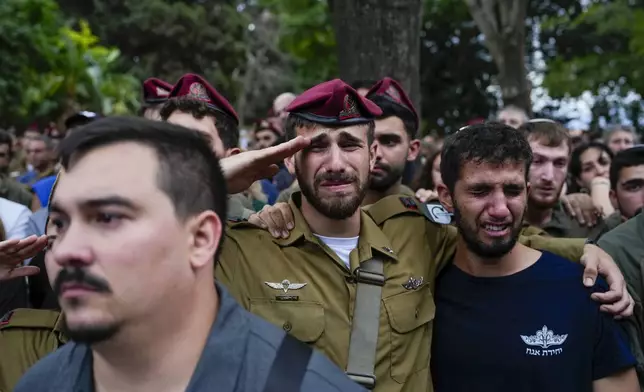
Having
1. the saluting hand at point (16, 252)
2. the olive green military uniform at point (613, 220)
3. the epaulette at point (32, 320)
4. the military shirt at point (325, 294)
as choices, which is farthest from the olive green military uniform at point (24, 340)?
the olive green military uniform at point (613, 220)

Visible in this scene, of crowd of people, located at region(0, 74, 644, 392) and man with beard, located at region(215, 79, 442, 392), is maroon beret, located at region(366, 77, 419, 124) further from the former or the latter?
man with beard, located at region(215, 79, 442, 392)

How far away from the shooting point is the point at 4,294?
3635mm

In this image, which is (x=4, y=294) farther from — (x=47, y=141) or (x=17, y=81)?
(x=17, y=81)

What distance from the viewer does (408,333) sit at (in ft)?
9.97

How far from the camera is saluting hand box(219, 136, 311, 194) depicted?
2.88 metres

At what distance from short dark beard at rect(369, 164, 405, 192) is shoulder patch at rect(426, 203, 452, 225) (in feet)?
1.78

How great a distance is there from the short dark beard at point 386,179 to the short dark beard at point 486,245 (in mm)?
1062

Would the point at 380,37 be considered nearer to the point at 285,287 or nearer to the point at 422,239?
the point at 422,239

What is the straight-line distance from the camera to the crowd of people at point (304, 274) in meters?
1.89

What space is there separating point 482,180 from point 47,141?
7282mm

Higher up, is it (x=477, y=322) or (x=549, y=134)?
(x=549, y=134)

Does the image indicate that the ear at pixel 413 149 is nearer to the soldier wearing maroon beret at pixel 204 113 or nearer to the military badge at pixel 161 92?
the soldier wearing maroon beret at pixel 204 113

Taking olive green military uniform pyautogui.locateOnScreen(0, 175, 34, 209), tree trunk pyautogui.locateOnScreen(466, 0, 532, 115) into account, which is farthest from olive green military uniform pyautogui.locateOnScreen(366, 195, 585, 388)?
tree trunk pyautogui.locateOnScreen(466, 0, 532, 115)

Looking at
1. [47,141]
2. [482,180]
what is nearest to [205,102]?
[482,180]
